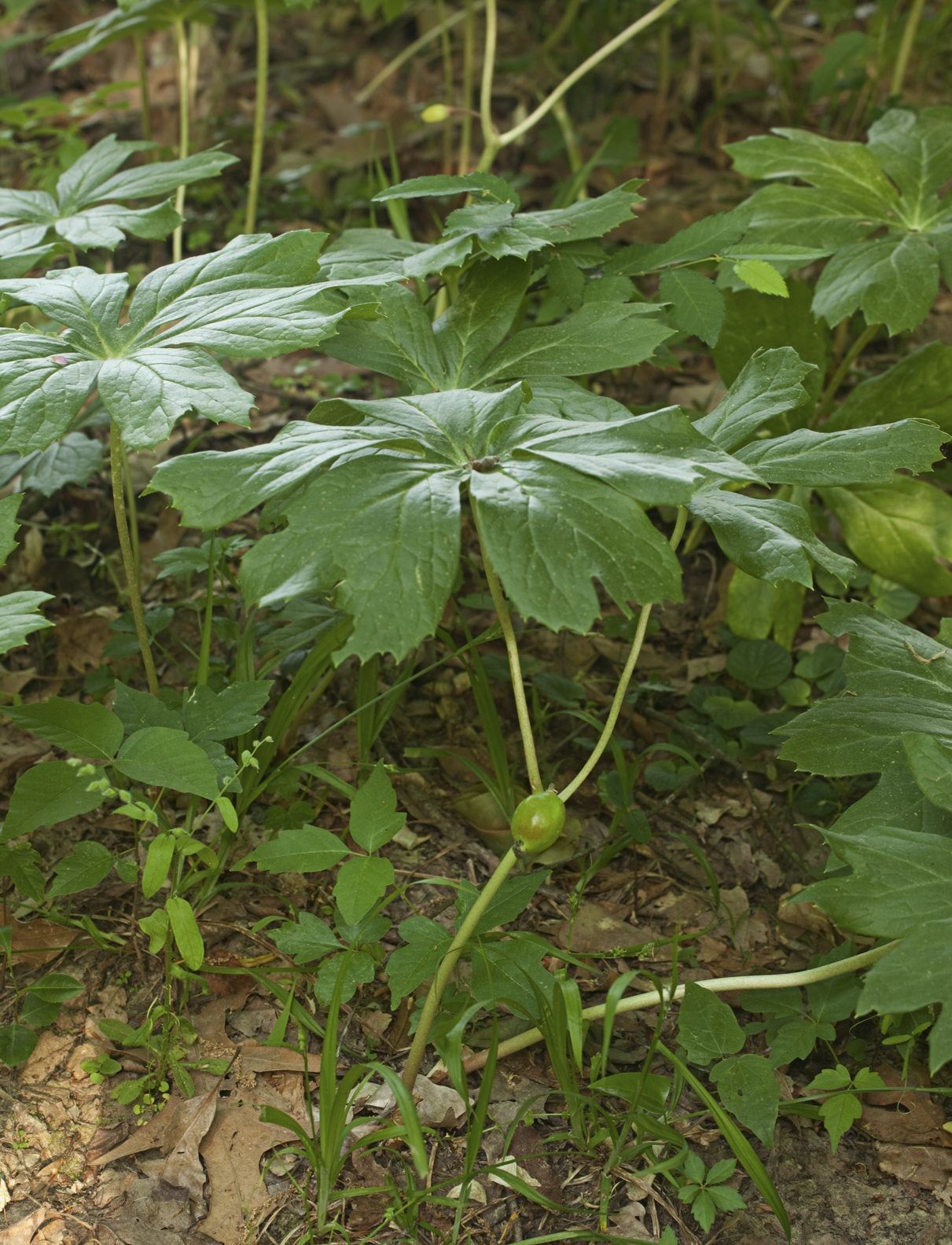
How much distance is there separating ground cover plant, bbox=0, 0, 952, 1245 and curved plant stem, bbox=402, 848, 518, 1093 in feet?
0.04

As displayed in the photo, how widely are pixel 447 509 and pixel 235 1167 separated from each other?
932 millimetres

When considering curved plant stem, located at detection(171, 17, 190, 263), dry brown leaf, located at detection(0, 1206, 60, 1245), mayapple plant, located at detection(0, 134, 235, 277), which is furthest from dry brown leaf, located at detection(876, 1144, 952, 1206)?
curved plant stem, located at detection(171, 17, 190, 263)

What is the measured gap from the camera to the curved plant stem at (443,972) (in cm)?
143

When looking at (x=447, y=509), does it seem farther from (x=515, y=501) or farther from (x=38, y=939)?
(x=38, y=939)

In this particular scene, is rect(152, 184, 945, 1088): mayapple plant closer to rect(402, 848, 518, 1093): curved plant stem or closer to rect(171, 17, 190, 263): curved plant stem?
rect(402, 848, 518, 1093): curved plant stem

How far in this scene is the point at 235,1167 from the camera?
1439mm

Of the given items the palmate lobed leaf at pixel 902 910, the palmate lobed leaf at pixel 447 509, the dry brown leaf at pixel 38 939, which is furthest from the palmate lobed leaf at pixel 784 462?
the dry brown leaf at pixel 38 939

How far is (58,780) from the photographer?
60.2 inches

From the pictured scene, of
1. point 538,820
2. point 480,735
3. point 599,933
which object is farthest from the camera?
point 480,735

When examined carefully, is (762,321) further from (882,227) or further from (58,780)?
(58,780)

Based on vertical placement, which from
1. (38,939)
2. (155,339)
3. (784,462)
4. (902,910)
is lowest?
(38,939)

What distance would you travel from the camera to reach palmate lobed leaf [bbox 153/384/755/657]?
123 centimetres

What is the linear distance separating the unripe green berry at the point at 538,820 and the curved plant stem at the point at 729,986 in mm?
226

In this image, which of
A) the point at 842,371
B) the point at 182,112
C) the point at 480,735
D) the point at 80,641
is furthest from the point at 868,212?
the point at 80,641
